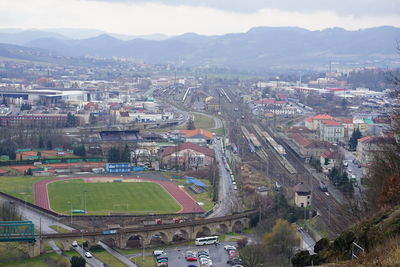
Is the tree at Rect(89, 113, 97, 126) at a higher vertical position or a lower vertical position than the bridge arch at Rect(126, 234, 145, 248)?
lower

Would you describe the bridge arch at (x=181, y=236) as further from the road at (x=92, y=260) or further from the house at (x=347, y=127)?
the house at (x=347, y=127)

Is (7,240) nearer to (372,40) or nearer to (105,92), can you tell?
(105,92)

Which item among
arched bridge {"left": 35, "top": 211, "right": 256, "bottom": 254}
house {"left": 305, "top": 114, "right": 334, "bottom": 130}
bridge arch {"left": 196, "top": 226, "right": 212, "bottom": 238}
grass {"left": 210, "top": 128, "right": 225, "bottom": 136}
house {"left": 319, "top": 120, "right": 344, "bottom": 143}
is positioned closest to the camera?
arched bridge {"left": 35, "top": 211, "right": 256, "bottom": 254}

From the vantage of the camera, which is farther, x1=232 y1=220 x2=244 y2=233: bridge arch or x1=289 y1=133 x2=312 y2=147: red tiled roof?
x1=289 y1=133 x2=312 y2=147: red tiled roof

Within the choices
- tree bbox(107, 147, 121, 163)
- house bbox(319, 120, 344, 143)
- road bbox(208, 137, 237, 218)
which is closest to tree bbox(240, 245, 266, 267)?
road bbox(208, 137, 237, 218)

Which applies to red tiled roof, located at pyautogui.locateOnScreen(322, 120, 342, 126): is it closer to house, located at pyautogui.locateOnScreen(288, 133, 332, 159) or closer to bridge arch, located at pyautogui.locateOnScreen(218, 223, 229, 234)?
house, located at pyautogui.locateOnScreen(288, 133, 332, 159)

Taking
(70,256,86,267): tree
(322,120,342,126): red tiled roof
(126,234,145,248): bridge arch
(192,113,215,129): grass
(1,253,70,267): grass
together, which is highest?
(70,256,86,267): tree
